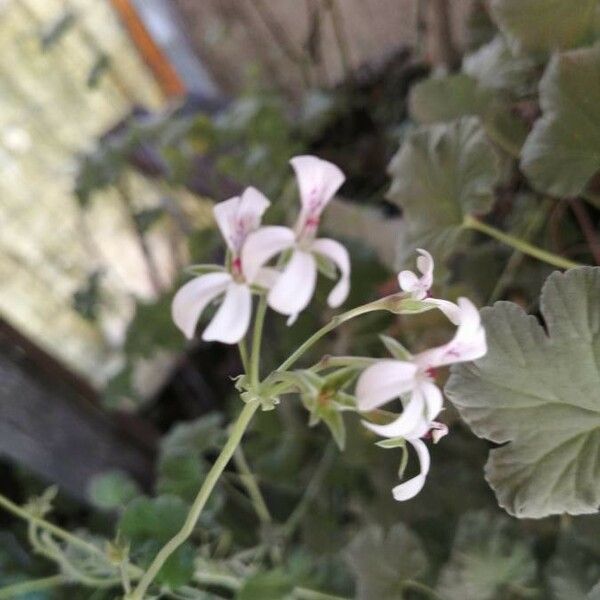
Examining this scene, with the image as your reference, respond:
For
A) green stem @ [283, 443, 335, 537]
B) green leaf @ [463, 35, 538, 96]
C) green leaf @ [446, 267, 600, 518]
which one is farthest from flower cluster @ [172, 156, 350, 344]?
green stem @ [283, 443, 335, 537]

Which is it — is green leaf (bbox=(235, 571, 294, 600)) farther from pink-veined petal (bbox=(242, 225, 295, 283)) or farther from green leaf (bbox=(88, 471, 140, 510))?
pink-veined petal (bbox=(242, 225, 295, 283))

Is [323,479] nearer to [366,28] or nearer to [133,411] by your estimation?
[133,411]

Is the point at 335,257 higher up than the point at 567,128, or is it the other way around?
the point at 335,257

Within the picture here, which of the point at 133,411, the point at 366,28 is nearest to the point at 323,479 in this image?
the point at 133,411

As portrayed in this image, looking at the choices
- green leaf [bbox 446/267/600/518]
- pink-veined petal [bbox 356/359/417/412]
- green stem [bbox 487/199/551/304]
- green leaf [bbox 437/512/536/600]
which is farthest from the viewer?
green stem [bbox 487/199/551/304]

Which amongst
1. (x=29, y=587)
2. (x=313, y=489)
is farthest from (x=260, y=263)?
(x=313, y=489)

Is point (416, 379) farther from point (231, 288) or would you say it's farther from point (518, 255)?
point (518, 255)

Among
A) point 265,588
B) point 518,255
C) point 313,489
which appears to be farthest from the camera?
point 313,489
